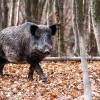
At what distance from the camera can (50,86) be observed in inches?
308

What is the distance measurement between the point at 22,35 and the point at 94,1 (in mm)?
2328

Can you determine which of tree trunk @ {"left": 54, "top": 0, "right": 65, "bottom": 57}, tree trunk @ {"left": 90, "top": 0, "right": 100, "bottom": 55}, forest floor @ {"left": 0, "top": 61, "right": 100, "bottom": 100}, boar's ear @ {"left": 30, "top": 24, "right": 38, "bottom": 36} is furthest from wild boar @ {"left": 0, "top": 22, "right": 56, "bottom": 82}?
tree trunk @ {"left": 54, "top": 0, "right": 65, "bottom": 57}

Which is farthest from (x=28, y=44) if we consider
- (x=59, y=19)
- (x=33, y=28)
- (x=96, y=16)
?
(x=59, y=19)

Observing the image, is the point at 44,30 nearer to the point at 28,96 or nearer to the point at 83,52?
the point at 28,96

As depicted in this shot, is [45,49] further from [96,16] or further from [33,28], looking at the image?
[96,16]

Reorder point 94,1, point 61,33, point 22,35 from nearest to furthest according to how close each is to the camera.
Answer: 1. point 94,1
2. point 22,35
3. point 61,33

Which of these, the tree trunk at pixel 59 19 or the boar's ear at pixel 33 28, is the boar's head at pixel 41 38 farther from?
the tree trunk at pixel 59 19

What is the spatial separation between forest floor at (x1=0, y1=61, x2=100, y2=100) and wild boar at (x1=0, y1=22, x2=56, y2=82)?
44 cm

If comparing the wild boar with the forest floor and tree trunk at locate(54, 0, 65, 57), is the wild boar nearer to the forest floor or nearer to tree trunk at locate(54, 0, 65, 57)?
the forest floor

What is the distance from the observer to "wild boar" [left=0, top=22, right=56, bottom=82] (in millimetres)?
8312

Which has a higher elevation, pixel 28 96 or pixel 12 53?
pixel 12 53

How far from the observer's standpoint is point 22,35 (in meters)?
Answer: 9.02

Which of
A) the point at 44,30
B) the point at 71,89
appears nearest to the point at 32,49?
the point at 44,30

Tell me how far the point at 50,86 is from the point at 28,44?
144cm
